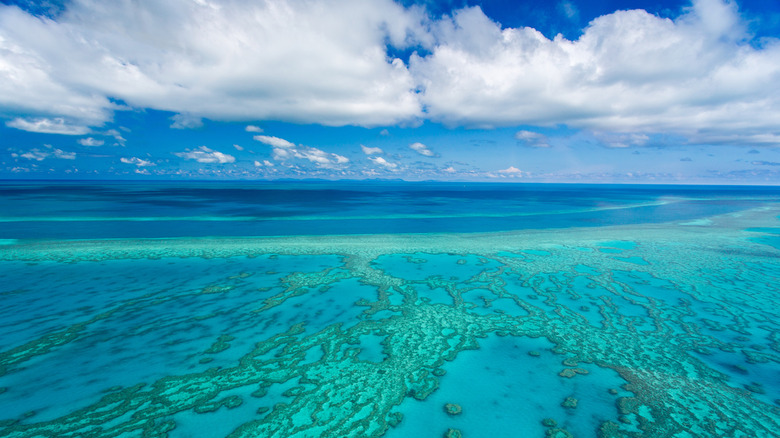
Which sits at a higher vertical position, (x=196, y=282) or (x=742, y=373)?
(x=196, y=282)

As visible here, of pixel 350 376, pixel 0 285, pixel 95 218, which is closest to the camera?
pixel 350 376

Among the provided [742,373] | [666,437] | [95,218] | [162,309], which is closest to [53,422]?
[162,309]

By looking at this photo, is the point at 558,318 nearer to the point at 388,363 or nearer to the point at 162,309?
the point at 388,363
